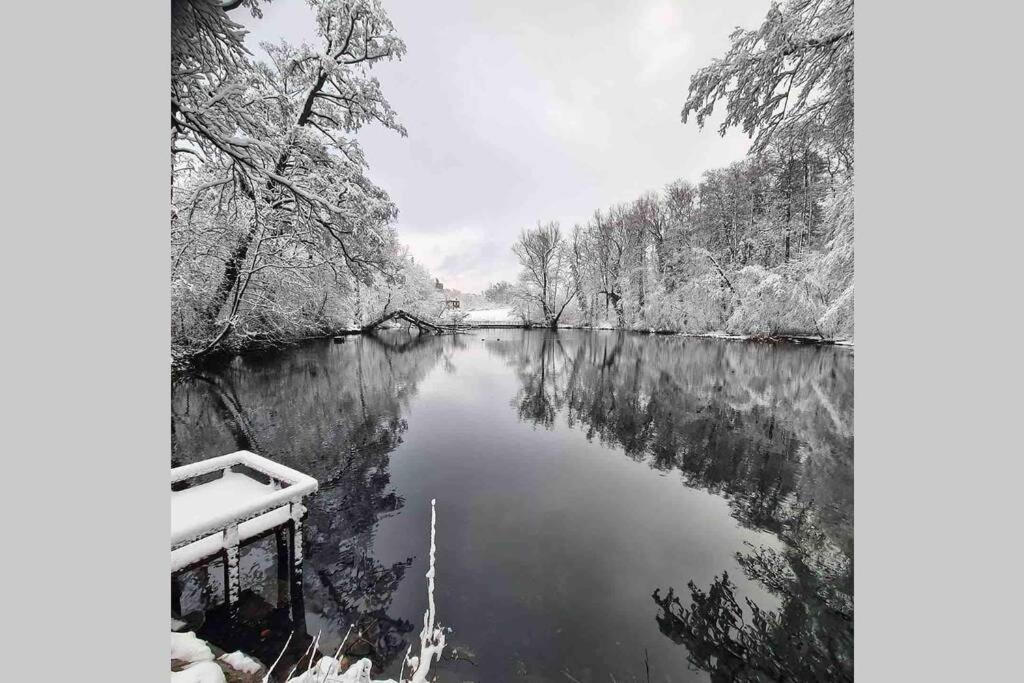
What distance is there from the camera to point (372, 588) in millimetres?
3160

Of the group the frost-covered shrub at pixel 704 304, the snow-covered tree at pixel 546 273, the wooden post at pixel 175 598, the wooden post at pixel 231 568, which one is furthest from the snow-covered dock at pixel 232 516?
the snow-covered tree at pixel 546 273

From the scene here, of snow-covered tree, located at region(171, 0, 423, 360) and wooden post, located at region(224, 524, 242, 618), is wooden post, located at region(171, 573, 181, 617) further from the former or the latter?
snow-covered tree, located at region(171, 0, 423, 360)

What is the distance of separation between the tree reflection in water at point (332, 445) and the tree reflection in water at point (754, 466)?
8.76ft

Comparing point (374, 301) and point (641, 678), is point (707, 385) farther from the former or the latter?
point (374, 301)

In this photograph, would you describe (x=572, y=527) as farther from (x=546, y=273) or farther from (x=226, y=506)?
(x=546, y=273)

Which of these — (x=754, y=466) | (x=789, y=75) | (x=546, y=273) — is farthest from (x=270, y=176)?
(x=546, y=273)

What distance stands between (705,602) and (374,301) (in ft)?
119

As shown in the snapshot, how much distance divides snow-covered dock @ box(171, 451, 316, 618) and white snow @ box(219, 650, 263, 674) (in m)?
0.74

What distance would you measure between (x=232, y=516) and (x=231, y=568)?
62 cm

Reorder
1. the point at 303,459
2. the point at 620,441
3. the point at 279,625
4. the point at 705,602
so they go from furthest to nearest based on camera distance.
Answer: the point at 620,441 → the point at 303,459 → the point at 705,602 → the point at 279,625

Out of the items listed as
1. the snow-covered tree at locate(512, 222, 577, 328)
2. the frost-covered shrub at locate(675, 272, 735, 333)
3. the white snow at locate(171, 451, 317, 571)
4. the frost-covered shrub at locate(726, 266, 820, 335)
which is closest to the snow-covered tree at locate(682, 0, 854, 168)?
the white snow at locate(171, 451, 317, 571)

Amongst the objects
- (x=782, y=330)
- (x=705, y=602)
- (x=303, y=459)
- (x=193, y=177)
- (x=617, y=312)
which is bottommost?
(x=705, y=602)

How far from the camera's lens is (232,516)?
2.61 m

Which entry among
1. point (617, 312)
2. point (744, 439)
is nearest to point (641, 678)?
point (744, 439)
